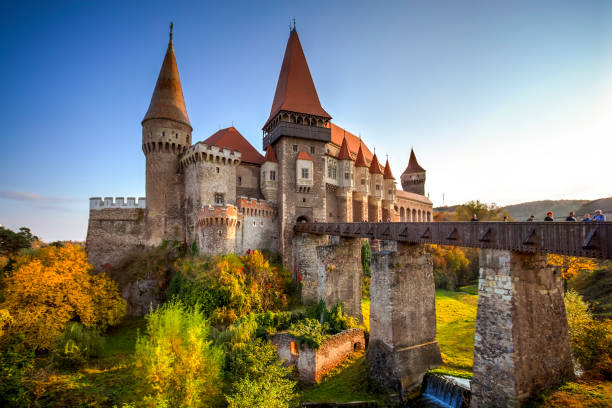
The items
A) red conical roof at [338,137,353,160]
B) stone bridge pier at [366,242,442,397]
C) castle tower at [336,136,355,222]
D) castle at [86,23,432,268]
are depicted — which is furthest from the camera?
red conical roof at [338,137,353,160]

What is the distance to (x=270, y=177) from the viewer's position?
29.1 metres

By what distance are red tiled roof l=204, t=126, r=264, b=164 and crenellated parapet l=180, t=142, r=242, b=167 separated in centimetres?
223

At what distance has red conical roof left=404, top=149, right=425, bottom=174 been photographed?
190 feet

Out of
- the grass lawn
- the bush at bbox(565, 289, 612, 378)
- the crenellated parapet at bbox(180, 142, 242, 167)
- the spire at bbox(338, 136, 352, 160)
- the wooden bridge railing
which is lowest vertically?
the grass lawn

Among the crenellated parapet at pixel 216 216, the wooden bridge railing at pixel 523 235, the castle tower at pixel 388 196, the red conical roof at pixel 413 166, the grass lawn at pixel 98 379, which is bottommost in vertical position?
the grass lawn at pixel 98 379

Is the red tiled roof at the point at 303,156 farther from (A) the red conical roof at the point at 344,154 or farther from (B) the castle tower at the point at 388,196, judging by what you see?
(B) the castle tower at the point at 388,196

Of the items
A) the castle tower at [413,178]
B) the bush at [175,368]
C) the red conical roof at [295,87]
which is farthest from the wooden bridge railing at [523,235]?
the castle tower at [413,178]

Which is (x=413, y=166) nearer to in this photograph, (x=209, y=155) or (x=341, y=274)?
(x=341, y=274)

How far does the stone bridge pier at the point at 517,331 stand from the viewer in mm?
9023

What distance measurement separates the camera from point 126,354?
18.2 meters

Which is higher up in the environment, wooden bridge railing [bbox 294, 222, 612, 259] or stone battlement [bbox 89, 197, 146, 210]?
stone battlement [bbox 89, 197, 146, 210]

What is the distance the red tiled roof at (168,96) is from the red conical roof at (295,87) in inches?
359

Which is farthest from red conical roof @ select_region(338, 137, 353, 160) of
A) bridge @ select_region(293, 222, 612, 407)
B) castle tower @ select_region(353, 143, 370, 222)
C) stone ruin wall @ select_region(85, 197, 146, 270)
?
stone ruin wall @ select_region(85, 197, 146, 270)

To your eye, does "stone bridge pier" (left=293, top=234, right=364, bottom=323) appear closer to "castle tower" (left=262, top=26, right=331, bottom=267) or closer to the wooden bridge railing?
"castle tower" (left=262, top=26, right=331, bottom=267)
